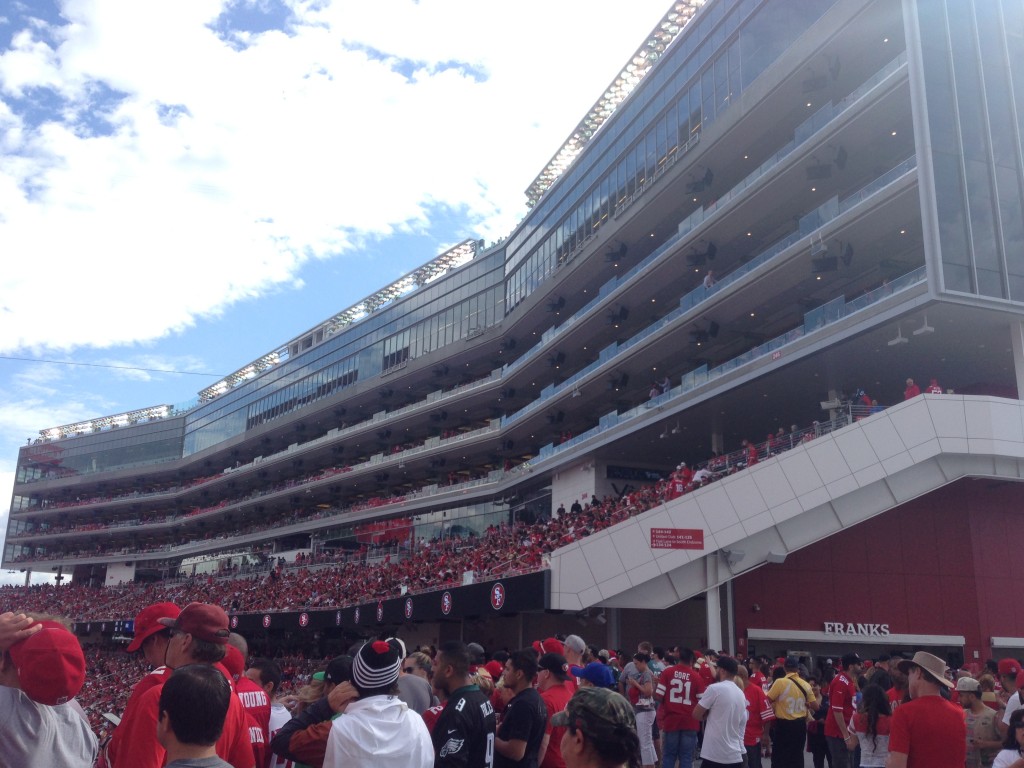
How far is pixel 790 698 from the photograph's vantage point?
12422mm

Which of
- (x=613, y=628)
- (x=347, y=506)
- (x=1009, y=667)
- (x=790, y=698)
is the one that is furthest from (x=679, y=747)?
(x=347, y=506)

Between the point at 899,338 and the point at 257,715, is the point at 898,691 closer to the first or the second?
the point at 257,715

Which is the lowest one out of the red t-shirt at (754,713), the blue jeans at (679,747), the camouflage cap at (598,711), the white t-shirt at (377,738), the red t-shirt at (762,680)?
the blue jeans at (679,747)

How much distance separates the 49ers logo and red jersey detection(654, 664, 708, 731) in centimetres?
1759

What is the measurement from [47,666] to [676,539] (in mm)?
21584

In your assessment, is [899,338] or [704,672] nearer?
[704,672]

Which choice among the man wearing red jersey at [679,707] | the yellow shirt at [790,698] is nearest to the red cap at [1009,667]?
the yellow shirt at [790,698]

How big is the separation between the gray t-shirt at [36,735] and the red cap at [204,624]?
23.7 inches

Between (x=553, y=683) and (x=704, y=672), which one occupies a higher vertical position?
(x=553, y=683)

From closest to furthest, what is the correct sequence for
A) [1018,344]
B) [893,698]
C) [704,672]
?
[893,698] → [704,672] → [1018,344]

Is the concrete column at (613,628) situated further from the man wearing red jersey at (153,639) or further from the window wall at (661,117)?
A: the man wearing red jersey at (153,639)

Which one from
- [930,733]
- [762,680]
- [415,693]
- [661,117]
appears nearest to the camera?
[930,733]

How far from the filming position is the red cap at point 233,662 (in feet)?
17.5

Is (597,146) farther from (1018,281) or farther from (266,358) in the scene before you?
(266,358)
